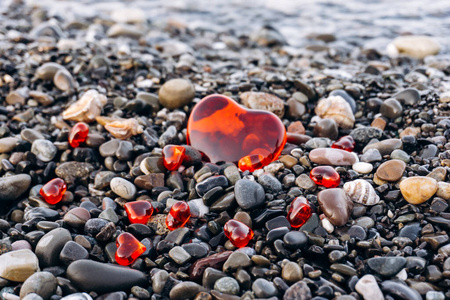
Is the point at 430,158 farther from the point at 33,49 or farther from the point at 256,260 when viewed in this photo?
the point at 33,49

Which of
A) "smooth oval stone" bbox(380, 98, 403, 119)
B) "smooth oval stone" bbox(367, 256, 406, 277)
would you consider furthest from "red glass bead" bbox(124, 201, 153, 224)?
"smooth oval stone" bbox(380, 98, 403, 119)

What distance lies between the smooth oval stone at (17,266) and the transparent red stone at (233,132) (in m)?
1.49

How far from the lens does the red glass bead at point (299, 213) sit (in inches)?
101


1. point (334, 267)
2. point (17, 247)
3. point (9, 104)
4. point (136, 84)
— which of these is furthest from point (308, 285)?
point (9, 104)

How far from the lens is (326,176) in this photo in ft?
9.34

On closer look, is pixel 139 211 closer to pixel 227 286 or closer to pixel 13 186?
pixel 227 286

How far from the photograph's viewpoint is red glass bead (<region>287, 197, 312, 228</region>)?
2.57m

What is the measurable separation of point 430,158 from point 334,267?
1384 millimetres

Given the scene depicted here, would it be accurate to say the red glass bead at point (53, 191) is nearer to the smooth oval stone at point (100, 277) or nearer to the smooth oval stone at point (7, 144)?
the smooth oval stone at point (7, 144)

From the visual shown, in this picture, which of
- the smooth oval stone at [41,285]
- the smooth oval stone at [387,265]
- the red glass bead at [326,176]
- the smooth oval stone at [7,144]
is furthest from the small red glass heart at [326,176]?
the smooth oval stone at [7,144]

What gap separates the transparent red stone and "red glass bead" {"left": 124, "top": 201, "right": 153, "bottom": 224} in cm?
74

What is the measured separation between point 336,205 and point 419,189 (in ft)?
1.86

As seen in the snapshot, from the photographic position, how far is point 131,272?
236cm

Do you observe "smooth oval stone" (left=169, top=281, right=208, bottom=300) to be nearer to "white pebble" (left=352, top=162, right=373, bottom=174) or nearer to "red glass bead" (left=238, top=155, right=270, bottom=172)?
"red glass bead" (left=238, top=155, right=270, bottom=172)
